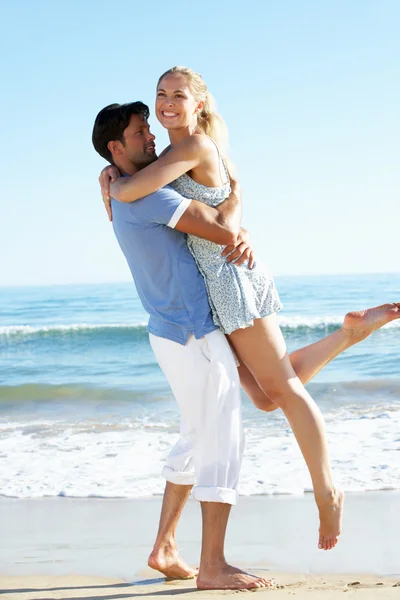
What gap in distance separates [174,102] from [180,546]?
7.24ft

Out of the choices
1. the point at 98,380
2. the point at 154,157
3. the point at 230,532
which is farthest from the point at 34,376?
the point at 154,157

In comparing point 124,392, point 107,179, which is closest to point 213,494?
point 107,179

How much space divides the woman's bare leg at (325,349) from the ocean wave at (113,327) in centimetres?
1418

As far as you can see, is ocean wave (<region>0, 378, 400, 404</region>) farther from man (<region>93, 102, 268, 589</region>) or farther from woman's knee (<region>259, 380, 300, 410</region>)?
man (<region>93, 102, 268, 589</region>)

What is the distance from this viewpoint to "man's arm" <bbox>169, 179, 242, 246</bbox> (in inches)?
116

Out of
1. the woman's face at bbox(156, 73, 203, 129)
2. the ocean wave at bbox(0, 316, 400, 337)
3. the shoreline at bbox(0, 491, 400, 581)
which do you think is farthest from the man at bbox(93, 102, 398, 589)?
the ocean wave at bbox(0, 316, 400, 337)

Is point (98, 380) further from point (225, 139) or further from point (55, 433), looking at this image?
point (225, 139)

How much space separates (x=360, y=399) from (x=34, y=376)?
5.56m

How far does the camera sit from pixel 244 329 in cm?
306

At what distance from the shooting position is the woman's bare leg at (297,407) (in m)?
3.10

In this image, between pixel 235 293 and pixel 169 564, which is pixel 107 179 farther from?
pixel 169 564

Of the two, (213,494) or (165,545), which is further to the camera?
(165,545)

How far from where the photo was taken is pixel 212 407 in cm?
308

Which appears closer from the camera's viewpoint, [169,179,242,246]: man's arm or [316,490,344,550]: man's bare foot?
[169,179,242,246]: man's arm
